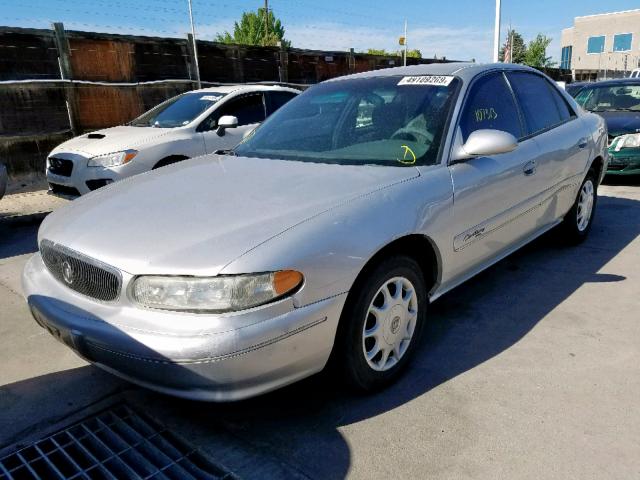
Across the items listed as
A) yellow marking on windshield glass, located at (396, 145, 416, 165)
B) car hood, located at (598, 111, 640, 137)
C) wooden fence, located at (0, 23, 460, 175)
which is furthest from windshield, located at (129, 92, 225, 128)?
car hood, located at (598, 111, 640, 137)

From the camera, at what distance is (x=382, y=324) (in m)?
2.45

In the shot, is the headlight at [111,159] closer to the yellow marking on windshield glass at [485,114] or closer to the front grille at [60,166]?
the front grille at [60,166]

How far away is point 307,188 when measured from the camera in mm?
2480

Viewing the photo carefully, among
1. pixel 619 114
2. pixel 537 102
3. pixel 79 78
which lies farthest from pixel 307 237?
pixel 79 78

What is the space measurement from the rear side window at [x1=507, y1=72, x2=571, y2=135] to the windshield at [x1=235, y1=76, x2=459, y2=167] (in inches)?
32.6

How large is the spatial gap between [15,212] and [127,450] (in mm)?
5793

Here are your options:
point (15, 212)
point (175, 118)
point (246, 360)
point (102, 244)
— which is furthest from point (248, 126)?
point (246, 360)

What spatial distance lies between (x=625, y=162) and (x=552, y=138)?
4274mm

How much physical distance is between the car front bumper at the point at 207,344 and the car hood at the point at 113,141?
4.34 m

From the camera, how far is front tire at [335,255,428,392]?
7.48 ft

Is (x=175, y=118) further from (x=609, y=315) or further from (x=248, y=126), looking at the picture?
(x=609, y=315)

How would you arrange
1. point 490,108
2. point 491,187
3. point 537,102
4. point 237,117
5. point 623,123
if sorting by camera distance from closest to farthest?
1. point 491,187
2. point 490,108
3. point 537,102
4. point 237,117
5. point 623,123

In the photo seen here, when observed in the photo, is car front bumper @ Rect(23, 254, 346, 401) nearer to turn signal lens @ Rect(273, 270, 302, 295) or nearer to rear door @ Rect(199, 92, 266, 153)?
turn signal lens @ Rect(273, 270, 302, 295)

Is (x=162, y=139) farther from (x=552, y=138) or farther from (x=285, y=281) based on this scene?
(x=285, y=281)
